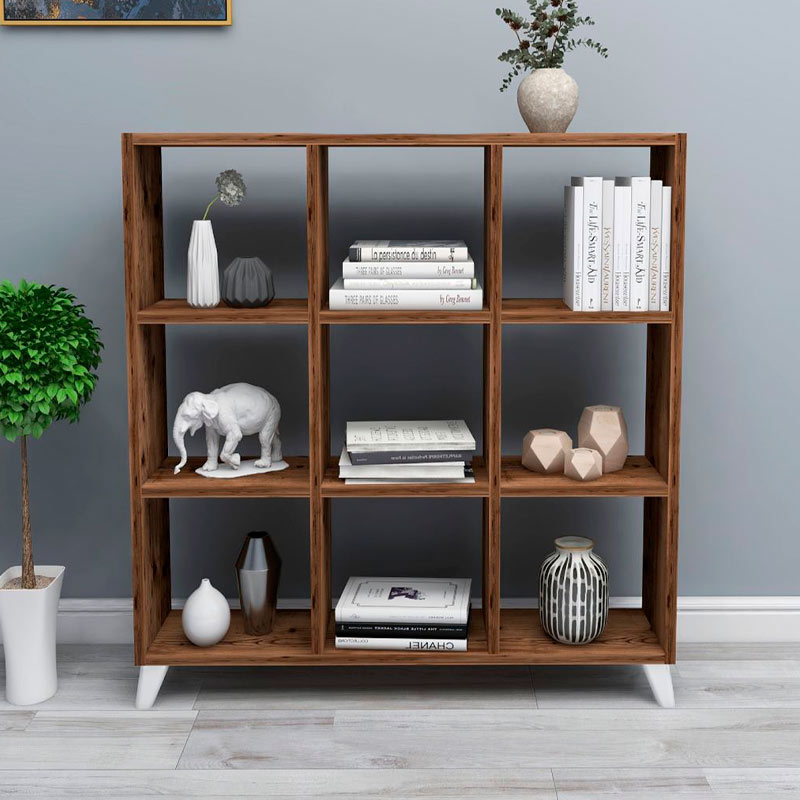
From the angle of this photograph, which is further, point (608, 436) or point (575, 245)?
point (608, 436)

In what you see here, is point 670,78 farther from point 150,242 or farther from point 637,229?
point 150,242

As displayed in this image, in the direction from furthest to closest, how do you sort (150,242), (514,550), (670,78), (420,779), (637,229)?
1. (514,550)
2. (670,78)
3. (150,242)
4. (637,229)
5. (420,779)

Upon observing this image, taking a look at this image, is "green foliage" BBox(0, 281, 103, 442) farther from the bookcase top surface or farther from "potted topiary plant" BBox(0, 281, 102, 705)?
the bookcase top surface

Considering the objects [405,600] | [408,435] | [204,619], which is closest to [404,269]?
[408,435]

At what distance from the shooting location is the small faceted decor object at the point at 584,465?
241cm

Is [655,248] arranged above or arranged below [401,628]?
above

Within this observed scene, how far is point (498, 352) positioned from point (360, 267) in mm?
344

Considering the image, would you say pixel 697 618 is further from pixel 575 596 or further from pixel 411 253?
pixel 411 253

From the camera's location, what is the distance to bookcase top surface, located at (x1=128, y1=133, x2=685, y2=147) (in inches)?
88.7

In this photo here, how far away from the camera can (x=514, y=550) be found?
2.81 meters

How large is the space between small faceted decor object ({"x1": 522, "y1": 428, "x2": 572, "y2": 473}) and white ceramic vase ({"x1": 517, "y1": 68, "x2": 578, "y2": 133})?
67 cm

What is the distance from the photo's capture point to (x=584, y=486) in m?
2.38

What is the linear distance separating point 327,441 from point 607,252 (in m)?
0.79

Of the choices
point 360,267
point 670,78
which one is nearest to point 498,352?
point 360,267
